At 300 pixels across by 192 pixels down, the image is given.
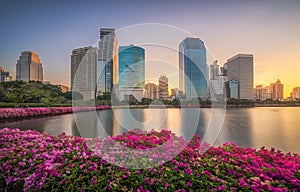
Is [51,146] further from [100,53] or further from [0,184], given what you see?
[100,53]

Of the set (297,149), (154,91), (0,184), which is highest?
(154,91)

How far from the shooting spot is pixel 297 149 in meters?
3.98

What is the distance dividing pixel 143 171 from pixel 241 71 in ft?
127

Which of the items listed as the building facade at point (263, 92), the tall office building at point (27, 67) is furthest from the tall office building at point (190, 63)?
the building facade at point (263, 92)

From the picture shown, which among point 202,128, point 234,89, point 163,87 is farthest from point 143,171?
point 234,89

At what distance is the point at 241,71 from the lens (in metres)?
35.0

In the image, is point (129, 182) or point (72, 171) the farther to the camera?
point (72, 171)

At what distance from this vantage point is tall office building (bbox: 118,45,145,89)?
99.4 inches

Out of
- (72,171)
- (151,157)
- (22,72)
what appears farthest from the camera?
(22,72)

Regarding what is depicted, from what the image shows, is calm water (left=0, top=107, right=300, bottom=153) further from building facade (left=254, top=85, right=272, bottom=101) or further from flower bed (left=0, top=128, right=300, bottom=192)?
building facade (left=254, top=85, right=272, bottom=101)

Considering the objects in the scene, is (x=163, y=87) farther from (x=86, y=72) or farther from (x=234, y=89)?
(x=234, y=89)

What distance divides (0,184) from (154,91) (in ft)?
8.21

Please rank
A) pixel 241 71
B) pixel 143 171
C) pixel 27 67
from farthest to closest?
pixel 27 67, pixel 241 71, pixel 143 171

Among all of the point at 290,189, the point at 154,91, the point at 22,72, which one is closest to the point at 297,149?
the point at 290,189
